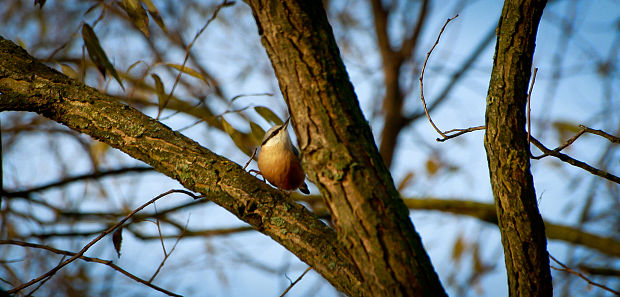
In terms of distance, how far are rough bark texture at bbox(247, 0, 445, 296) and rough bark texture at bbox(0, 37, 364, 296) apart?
0.18 meters

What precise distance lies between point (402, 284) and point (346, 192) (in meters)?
0.21

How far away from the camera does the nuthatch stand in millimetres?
1607

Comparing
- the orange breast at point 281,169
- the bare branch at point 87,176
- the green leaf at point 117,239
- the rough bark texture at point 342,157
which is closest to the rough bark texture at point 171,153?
the rough bark texture at point 342,157

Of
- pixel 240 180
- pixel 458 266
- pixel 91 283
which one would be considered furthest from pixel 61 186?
pixel 458 266

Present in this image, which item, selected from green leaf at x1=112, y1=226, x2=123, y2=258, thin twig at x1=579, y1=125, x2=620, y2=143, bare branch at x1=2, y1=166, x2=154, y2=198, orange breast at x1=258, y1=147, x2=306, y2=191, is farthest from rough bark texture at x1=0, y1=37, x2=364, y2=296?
bare branch at x1=2, y1=166, x2=154, y2=198

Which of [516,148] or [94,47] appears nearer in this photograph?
[516,148]

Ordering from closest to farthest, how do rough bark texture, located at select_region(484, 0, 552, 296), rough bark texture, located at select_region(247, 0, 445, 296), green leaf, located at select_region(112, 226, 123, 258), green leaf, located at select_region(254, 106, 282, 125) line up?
rough bark texture, located at select_region(247, 0, 445, 296) → rough bark texture, located at select_region(484, 0, 552, 296) → green leaf, located at select_region(112, 226, 123, 258) → green leaf, located at select_region(254, 106, 282, 125)

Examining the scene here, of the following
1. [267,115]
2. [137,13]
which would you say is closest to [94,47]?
[137,13]

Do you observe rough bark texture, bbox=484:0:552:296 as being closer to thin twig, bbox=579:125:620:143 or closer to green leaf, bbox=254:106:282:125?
thin twig, bbox=579:125:620:143

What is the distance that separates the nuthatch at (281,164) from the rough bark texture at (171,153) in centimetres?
41

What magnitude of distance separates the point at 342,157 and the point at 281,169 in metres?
0.73

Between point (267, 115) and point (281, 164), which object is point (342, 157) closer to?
point (281, 164)

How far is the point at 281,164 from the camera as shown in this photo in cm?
161

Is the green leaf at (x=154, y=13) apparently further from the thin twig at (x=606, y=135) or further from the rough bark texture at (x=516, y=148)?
the thin twig at (x=606, y=135)
